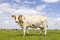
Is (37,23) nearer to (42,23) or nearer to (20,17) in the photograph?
(42,23)

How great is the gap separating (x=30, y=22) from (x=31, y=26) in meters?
0.56

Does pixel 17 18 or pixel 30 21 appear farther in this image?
pixel 30 21

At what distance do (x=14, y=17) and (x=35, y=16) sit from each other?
295cm

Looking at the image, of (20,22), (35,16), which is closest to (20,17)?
(20,22)

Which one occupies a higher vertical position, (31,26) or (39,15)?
(39,15)

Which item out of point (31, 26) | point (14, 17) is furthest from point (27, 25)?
point (14, 17)

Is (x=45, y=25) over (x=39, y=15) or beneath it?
beneath

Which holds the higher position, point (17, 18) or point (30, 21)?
point (17, 18)

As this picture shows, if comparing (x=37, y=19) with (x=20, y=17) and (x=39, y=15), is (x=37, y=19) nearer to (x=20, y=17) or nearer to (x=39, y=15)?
(x=39, y=15)

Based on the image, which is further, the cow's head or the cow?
the cow

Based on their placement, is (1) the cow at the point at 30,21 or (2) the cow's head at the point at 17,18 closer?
(2) the cow's head at the point at 17,18

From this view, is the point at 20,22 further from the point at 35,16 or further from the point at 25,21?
the point at 35,16

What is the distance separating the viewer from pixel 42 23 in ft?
75.9

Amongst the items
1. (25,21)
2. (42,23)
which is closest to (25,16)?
(25,21)
